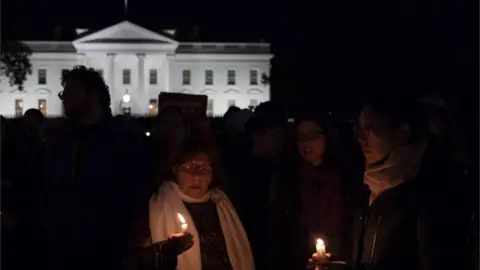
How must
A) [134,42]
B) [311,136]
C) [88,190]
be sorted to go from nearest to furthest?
1. [88,190]
2. [311,136]
3. [134,42]

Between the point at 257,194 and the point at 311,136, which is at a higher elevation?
the point at 311,136

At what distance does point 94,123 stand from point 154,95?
78.7m

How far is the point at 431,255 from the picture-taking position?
3.50m

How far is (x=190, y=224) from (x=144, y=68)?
3126 inches

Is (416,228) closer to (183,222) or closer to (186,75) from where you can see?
(183,222)

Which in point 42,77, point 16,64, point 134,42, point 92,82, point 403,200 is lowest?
point 403,200

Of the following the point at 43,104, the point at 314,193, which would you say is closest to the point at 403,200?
the point at 314,193

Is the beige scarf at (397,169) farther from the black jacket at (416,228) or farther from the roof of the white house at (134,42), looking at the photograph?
the roof of the white house at (134,42)

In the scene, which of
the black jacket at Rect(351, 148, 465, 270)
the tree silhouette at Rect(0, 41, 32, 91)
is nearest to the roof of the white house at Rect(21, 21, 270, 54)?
the tree silhouette at Rect(0, 41, 32, 91)

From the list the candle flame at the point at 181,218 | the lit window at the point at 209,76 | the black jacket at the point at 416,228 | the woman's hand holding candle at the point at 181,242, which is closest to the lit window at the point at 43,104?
the lit window at the point at 209,76

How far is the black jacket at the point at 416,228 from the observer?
3.51 m

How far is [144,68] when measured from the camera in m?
83.1

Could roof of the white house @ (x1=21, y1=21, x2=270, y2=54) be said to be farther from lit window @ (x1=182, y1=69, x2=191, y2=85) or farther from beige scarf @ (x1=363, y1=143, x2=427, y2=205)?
beige scarf @ (x1=363, y1=143, x2=427, y2=205)

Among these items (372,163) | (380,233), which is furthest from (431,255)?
(372,163)
